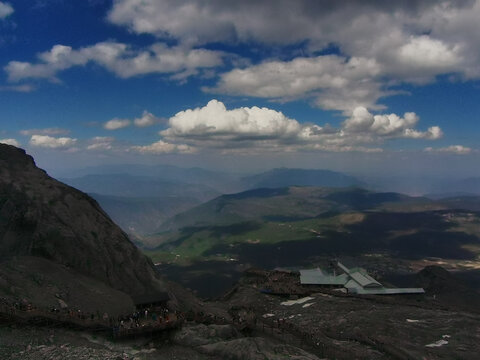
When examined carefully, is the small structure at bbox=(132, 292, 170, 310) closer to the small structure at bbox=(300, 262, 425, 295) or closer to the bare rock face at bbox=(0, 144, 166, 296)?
the bare rock face at bbox=(0, 144, 166, 296)

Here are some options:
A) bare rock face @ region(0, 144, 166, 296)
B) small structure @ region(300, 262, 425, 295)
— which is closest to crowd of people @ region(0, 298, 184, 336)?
bare rock face @ region(0, 144, 166, 296)

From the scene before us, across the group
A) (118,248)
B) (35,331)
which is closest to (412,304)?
(118,248)

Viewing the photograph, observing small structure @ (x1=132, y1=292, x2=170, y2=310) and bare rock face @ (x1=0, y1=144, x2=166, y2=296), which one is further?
bare rock face @ (x1=0, y1=144, x2=166, y2=296)

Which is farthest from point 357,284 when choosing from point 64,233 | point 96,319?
point 96,319

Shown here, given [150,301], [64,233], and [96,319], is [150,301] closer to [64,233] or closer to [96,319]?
[96,319]

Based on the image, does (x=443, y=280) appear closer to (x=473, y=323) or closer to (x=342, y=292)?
(x=342, y=292)

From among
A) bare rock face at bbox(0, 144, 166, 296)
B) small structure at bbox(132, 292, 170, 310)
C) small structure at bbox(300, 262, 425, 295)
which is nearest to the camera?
small structure at bbox(132, 292, 170, 310)

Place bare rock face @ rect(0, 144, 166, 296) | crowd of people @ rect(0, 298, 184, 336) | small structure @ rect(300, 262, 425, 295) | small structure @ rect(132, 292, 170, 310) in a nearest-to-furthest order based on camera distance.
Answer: crowd of people @ rect(0, 298, 184, 336) → small structure @ rect(132, 292, 170, 310) → bare rock face @ rect(0, 144, 166, 296) → small structure @ rect(300, 262, 425, 295)

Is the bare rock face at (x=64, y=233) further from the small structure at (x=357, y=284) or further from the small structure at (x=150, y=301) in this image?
the small structure at (x=357, y=284)
